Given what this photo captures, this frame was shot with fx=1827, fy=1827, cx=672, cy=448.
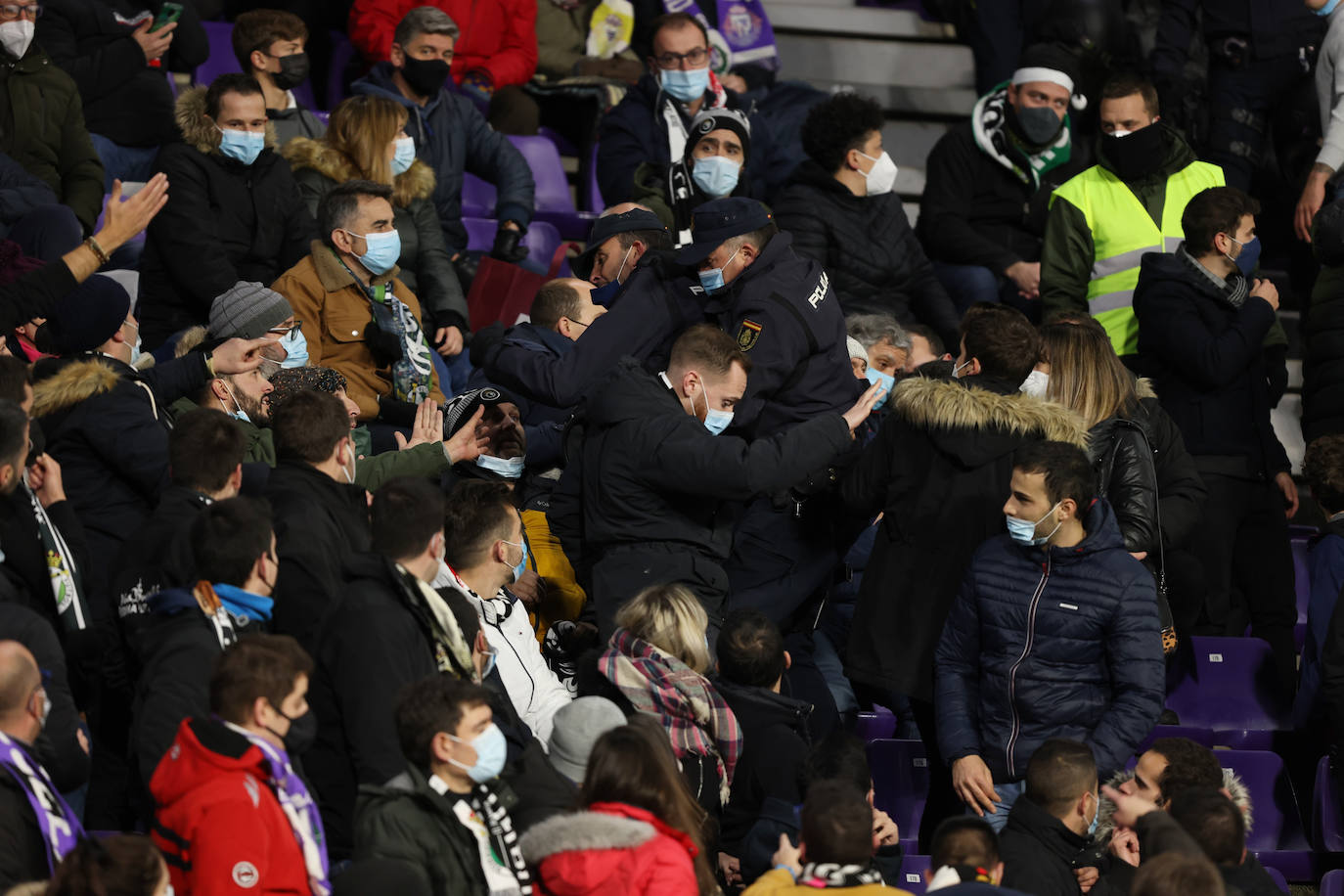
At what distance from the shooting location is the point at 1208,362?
693 cm

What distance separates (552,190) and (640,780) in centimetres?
584

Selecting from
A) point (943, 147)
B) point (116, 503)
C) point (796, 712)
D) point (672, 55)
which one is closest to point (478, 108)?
→ point (672, 55)

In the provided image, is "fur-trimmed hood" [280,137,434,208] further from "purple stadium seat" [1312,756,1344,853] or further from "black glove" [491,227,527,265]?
"purple stadium seat" [1312,756,1344,853]

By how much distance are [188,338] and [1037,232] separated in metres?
4.20

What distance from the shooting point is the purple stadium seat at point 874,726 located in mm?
6160

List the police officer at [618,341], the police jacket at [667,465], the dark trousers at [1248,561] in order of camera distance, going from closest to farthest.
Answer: the police jacket at [667,465] < the police officer at [618,341] < the dark trousers at [1248,561]

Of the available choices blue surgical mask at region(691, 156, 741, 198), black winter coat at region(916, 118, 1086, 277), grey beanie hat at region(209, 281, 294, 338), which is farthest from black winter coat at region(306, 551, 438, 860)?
black winter coat at region(916, 118, 1086, 277)

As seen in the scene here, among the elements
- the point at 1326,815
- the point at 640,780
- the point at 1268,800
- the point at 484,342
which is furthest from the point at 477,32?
the point at 640,780

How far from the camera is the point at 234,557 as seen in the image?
4.30 meters

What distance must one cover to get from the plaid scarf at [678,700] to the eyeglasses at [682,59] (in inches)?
170

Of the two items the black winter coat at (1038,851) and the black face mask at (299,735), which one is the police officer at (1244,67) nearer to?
the black winter coat at (1038,851)

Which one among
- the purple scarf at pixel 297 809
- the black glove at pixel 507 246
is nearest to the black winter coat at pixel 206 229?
the black glove at pixel 507 246

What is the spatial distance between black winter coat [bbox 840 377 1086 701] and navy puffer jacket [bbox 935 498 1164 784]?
0.30 m

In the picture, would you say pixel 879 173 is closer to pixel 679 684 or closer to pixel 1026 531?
pixel 1026 531
